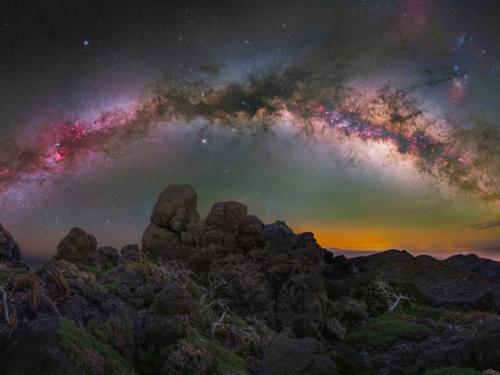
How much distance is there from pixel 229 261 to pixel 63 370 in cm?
1417

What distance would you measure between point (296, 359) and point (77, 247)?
46.8 feet

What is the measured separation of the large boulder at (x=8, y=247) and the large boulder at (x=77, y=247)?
1.77 metres

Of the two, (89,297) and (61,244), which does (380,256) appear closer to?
(61,244)

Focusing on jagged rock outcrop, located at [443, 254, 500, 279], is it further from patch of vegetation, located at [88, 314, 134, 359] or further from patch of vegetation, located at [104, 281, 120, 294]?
patch of vegetation, located at [88, 314, 134, 359]

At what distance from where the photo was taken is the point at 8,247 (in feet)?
68.4

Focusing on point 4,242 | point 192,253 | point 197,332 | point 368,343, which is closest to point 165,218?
point 192,253

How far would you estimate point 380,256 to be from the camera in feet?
129

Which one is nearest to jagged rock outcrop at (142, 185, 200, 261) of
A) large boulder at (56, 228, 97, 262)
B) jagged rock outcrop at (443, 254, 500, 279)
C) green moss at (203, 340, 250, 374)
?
large boulder at (56, 228, 97, 262)

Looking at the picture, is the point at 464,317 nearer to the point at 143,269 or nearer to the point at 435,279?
the point at 435,279

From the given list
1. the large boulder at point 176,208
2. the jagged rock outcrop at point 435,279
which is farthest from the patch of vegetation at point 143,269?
the jagged rock outcrop at point 435,279

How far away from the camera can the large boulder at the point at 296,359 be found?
11062 millimetres

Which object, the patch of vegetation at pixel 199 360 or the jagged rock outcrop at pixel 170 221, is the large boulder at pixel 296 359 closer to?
the patch of vegetation at pixel 199 360

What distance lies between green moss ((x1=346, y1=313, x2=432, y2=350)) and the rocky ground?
0.27ft

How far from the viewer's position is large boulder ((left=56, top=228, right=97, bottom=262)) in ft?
70.7
